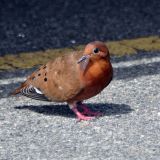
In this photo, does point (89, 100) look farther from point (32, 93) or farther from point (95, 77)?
point (95, 77)

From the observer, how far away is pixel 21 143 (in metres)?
5.82

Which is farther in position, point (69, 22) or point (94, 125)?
point (69, 22)

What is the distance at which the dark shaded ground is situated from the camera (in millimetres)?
8586

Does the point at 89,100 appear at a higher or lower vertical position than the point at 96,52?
lower

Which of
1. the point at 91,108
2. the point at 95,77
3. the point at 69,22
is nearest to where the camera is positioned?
the point at 95,77

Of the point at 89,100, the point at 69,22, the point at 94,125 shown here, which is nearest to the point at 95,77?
the point at 94,125

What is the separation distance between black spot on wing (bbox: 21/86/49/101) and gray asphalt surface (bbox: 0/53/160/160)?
147 millimetres

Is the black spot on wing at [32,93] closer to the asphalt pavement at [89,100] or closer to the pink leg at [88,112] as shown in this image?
the asphalt pavement at [89,100]

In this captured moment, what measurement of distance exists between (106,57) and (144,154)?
0.96m

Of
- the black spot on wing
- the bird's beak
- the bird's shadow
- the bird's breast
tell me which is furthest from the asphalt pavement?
the bird's beak

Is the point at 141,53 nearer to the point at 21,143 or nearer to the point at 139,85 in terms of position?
the point at 139,85

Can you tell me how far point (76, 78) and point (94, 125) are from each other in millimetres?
376

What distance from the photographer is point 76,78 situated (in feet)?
20.1

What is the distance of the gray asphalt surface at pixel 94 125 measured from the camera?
5590 millimetres
